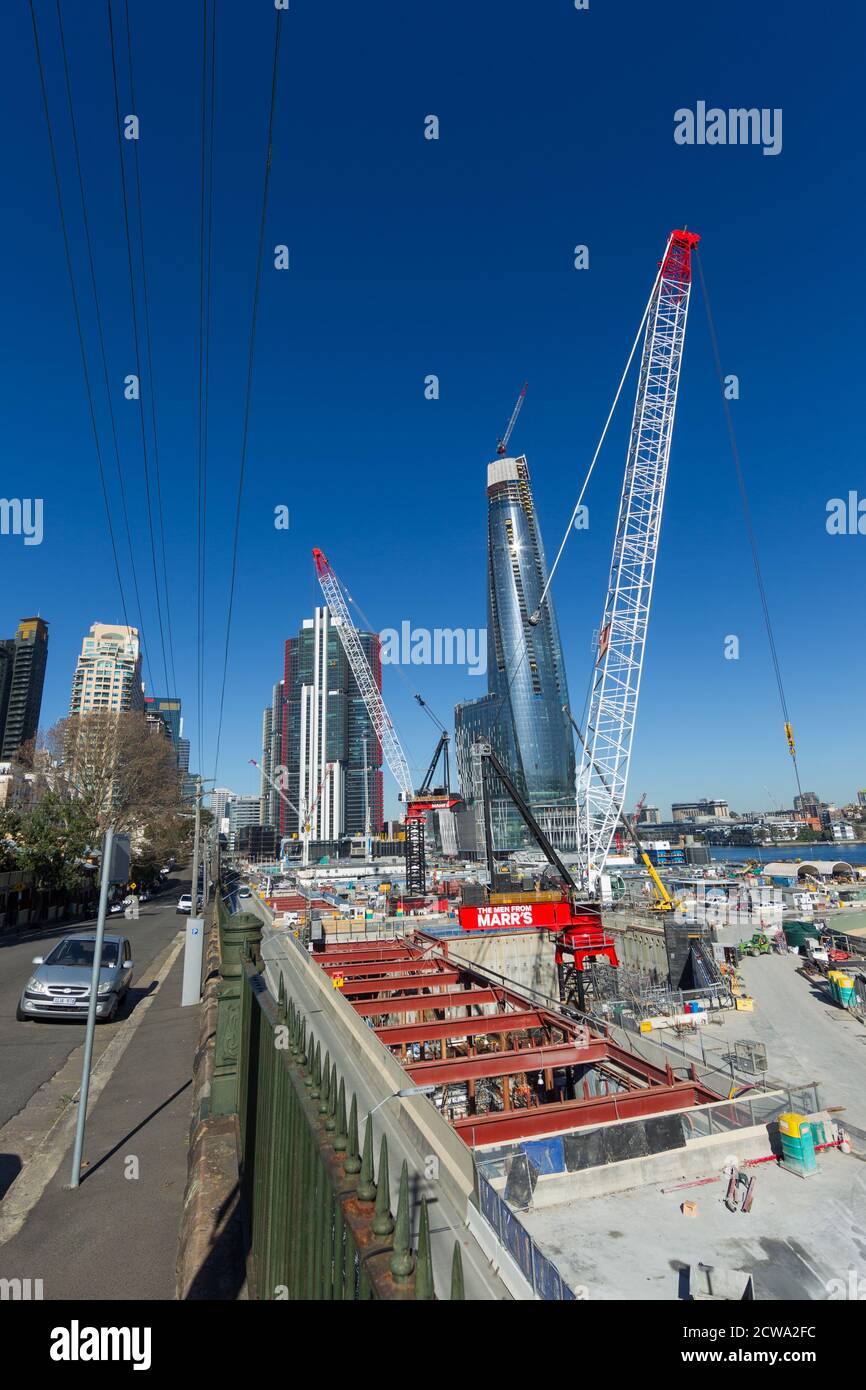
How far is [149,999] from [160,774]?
43.1 metres

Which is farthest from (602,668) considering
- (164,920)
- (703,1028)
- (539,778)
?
(539,778)

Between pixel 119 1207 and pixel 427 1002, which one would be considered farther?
pixel 427 1002

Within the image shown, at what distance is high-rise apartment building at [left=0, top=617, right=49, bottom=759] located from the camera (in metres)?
183

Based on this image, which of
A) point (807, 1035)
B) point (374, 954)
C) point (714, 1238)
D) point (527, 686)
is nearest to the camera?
point (714, 1238)

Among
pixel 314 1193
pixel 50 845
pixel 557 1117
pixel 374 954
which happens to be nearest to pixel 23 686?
pixel 50 845

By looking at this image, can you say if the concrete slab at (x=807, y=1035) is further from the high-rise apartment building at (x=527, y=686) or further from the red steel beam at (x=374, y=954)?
the high-rise apartment building at (x=527, y=686)

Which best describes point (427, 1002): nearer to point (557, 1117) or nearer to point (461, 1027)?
point (461, 1027)

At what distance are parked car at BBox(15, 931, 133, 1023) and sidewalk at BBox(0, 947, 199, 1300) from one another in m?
Answer: 3.52

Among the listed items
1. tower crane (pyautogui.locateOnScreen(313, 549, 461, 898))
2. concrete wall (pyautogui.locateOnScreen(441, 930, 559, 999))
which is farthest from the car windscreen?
tower crane (pyautogui.locateOnScreen(313, 549, 461, 898))

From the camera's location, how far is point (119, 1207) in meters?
6.43

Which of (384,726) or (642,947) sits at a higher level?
(384,726)

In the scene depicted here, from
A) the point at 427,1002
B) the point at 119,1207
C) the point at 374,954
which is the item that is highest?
the point at 119,1207

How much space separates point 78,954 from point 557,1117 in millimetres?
10806

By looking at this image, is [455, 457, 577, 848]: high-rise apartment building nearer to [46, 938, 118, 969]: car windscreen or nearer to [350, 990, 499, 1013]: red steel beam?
[350, 990, 499, 1013]: red steel beam
